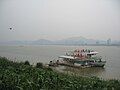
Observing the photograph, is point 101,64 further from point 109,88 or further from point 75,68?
point 109,88

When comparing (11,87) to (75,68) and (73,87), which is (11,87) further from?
(75,68)

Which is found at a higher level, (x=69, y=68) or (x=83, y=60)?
(x=83, y=60)

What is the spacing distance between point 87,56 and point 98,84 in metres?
6.87

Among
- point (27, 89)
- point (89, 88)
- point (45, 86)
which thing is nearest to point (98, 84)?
point (89, 88)

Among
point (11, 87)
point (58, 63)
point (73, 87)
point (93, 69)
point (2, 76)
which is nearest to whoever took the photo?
point (11, 87)

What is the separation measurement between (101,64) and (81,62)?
93cm

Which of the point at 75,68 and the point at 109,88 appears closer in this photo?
the point at 109,88

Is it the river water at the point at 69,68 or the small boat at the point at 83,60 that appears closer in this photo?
the river water at the point at 69,68

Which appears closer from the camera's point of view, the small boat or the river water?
the river water

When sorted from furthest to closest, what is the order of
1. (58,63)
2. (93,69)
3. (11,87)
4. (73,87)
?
(58,63) < (93,69) < (73,87) < (11,87)

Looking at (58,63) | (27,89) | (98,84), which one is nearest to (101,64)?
(58,63)

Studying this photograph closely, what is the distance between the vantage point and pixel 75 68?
10.6 metres

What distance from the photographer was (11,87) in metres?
3.86

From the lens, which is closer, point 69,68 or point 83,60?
point 69,68
